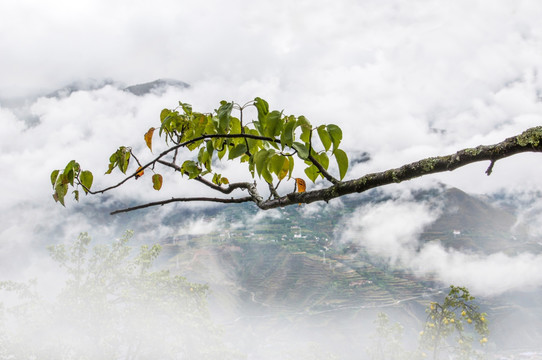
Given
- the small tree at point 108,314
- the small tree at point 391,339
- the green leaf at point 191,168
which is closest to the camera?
the green leaf at point 191,168

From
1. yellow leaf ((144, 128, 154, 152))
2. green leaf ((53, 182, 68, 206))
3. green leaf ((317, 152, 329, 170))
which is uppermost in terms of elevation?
yellow leaf ((144, 128, 154, 152))

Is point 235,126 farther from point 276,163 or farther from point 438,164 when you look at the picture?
point 438,164

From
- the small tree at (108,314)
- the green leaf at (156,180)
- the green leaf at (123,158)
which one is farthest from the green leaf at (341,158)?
the small tree at (108,314)

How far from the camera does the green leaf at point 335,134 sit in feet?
1.66

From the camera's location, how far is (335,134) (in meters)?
0.51

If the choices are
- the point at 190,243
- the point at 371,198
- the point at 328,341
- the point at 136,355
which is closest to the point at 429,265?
the point at 371,198

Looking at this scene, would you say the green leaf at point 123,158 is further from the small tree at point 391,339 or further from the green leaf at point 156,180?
the small tree at point 391,339

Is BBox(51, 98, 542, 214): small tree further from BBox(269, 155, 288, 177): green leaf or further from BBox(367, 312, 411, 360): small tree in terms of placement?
BBox(367, 312, 411, 360): small tree

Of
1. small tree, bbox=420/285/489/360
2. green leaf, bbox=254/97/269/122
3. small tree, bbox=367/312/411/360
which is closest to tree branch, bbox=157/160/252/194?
green leaf, bbox=254/97/269/122

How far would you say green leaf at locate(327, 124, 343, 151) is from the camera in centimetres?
50

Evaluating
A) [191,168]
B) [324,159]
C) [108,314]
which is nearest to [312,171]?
[324,159]

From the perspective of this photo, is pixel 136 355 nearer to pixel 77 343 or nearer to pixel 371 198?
pixel 77 343

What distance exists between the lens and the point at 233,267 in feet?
161

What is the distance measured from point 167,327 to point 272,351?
77.8 feet
